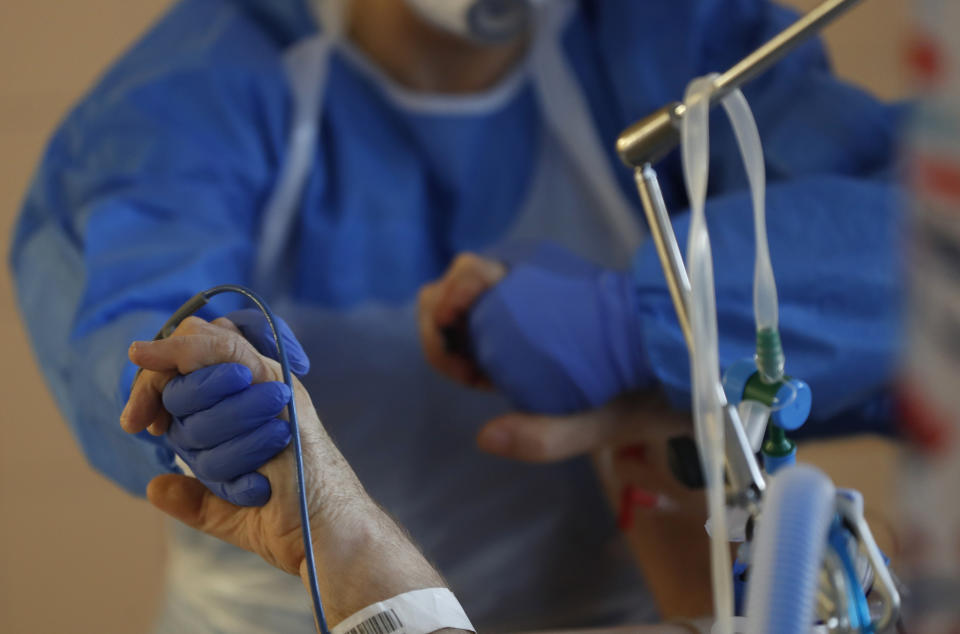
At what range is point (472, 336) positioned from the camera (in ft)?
2.43

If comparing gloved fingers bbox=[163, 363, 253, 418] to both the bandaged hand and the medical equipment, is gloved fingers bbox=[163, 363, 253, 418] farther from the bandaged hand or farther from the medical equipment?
the medical equipment

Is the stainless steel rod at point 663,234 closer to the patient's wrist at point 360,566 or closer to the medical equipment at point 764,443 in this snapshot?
the medical equipment at point 764,443

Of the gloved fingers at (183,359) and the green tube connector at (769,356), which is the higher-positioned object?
the gloved fingers at (183,359)

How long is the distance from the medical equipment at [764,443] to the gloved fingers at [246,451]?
0.18 metres

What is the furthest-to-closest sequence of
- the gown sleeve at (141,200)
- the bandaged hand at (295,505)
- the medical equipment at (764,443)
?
the gown sleeve at (141,200)
the bandaged hand at (295,505)
the medical equipment at (764,443)

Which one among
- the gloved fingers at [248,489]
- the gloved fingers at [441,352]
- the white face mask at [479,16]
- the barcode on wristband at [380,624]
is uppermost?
the white face mask at [479,16]

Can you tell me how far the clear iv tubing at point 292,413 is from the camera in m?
0.39

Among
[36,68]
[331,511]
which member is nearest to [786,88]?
[331,511]

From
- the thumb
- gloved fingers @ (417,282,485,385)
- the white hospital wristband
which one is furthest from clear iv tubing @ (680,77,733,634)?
gloved fingers @ (417,282,485,385)

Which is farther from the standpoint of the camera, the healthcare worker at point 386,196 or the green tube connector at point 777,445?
the healthcare worker at point 386,196

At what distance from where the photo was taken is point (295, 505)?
0.41 metres

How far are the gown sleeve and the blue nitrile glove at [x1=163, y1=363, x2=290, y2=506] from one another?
0.12m

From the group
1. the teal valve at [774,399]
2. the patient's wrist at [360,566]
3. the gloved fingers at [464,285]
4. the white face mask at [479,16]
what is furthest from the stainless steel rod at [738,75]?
the white face mask at [479,16]

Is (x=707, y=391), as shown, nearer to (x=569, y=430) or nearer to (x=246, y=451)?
(x=246, y=451)
